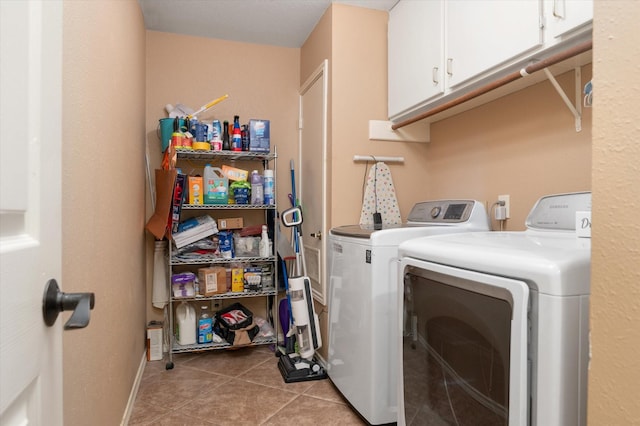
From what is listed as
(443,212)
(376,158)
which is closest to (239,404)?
(443,212)

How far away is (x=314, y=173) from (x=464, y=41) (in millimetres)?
1366

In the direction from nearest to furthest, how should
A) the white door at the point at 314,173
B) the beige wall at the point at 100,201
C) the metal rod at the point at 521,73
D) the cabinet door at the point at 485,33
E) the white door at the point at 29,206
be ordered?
the white door at the point at 29,206
the beige wall at the point at 100,201
the metal rod at the point at 521,73
the cabinet door at the point at 485,33
the white door at the point at 314,173

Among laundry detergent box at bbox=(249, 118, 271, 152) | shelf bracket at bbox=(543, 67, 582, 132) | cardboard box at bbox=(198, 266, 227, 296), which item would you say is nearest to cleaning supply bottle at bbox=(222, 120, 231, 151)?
laundry detergent box at bbox=(249, 118, 271, 152)

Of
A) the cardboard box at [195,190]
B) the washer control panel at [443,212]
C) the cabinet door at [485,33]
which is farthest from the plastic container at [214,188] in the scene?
the cabinet door at [485,33]

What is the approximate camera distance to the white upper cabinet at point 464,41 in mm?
1381

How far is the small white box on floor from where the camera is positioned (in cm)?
118

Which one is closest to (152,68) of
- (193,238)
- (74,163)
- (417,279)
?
(193,238)

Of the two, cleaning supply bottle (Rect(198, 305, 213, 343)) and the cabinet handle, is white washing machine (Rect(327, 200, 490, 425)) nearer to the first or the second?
the cabinet handle

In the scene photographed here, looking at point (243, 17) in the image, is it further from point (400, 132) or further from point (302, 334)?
point (302, 334)

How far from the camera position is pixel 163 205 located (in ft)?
8.53

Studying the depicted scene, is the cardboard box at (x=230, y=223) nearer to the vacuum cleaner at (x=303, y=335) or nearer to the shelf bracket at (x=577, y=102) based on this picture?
the vacuum cleaner at (x=303, y=335)

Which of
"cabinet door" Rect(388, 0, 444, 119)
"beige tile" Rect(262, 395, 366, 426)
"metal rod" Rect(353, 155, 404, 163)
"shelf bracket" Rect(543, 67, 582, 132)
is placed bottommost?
"beige tile" Rect(262, 395, 366, 426)

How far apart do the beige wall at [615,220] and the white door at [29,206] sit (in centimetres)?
77

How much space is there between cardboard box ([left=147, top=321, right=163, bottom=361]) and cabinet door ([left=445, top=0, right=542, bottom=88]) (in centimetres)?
250
